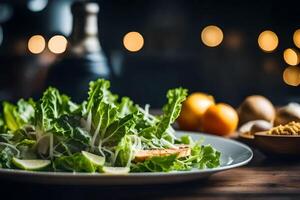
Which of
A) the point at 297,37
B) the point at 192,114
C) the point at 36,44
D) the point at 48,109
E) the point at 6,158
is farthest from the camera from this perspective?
the point at 36,44

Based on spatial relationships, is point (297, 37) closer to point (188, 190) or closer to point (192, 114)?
point (192, 114)

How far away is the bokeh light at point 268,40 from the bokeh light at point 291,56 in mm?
77

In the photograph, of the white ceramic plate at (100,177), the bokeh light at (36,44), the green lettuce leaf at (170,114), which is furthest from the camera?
the bokeh light at (36,44)

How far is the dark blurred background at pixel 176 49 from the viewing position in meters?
3.49

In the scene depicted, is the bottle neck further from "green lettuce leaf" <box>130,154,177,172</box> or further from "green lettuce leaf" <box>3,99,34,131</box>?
"green lettuce leaf" <box>130,154,177,172</box>

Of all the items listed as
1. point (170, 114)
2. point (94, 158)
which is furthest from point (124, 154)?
point (170, 114)

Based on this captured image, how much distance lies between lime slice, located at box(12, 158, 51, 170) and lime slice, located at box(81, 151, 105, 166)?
0.06 meters

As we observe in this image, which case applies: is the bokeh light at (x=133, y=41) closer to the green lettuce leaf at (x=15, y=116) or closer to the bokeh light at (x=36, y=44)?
the bokeh light at (x=36, y=44)

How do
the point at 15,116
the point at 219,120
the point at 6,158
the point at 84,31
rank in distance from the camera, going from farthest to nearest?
1. the point at 84,31
2. the point at 219,120
3. the point at 15,116
4. the point at 6,158

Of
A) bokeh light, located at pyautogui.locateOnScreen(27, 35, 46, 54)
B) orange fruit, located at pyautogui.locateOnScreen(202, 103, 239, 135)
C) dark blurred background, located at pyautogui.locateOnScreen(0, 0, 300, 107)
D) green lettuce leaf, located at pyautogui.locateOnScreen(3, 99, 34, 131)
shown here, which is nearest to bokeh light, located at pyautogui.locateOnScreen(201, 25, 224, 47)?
dark blurred background, located at pyautogui.locateOnScreen(0, 0, 300, 107)

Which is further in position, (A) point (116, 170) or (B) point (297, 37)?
(B) point (297, 37)

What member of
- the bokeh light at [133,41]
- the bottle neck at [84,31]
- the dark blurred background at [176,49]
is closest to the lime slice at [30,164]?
the bottle neck at [84,31]

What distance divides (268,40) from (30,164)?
275 centimetres

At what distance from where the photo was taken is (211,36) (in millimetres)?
3553
